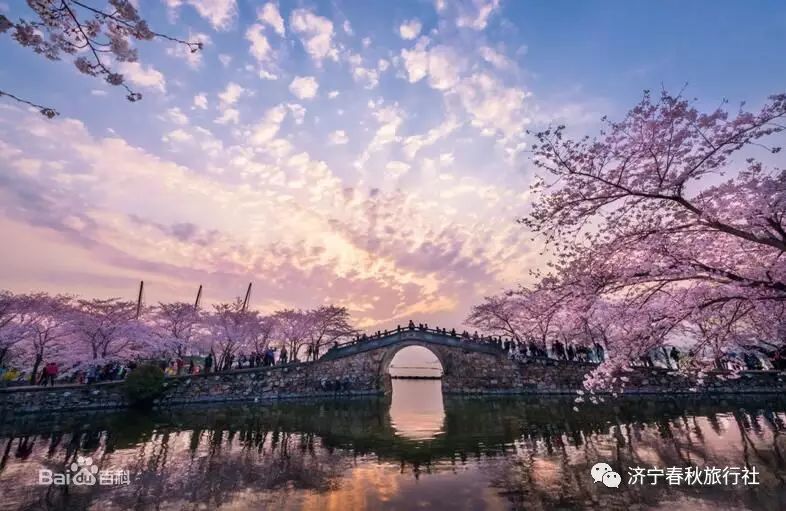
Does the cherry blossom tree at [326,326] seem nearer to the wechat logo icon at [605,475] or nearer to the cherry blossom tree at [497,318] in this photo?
the cherry blossom tree at [497,318]

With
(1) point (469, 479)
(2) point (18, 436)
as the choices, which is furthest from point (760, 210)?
(2) point (18, 436)

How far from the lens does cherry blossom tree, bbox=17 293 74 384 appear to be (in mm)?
21219

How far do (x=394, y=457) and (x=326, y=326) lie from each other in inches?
998

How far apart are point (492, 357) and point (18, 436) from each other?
26.2 m

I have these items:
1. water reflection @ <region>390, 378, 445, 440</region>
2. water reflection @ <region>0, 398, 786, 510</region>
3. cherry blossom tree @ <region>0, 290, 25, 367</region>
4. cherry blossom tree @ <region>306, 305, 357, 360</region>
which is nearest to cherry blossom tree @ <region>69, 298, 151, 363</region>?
cherry blossom tree @ <region>0, 290, 25, 367</region>

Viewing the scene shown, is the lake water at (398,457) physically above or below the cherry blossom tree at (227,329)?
below

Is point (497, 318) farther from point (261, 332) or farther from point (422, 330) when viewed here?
point (261, 332)

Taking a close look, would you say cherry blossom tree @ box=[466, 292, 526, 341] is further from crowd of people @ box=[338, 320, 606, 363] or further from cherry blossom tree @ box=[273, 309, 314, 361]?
cherry blossom tree @ box=[273, 309, 314, 361]

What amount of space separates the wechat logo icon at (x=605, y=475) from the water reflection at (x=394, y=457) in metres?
0.23

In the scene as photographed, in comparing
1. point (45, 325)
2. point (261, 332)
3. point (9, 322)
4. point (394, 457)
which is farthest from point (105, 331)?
point (394, 457)

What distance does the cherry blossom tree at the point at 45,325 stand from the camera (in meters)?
21.2

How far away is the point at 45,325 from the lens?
21953mm

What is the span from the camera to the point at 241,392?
83.4 feet

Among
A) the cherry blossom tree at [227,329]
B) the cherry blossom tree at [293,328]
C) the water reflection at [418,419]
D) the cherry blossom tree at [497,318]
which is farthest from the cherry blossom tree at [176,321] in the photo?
the cherry blossom tree at [497,318]
